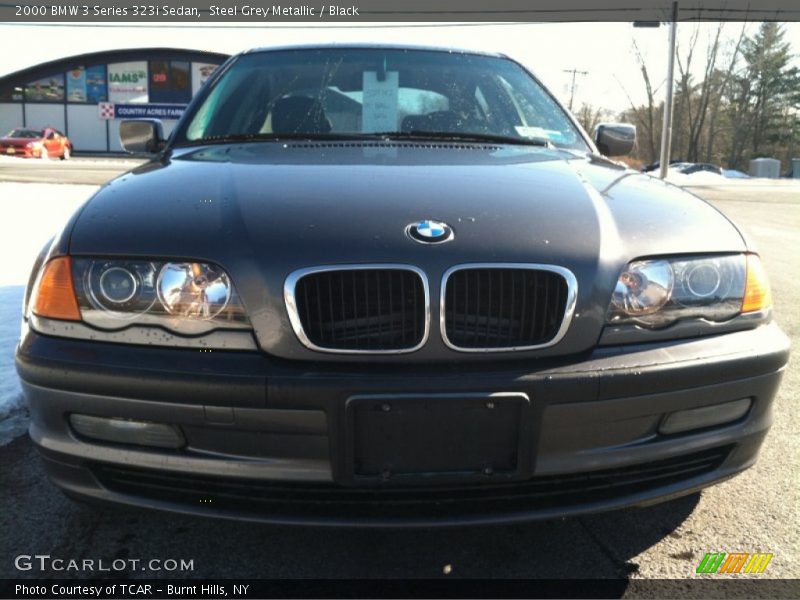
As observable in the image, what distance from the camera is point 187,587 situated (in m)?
1.92

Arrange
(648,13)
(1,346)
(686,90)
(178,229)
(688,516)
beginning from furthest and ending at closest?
(686,90) → (648,13) → (1,346) → (688,516) → (178,229)

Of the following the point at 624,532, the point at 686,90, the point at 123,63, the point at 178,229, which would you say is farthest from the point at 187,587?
the point at 686,90

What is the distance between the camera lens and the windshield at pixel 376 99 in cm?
293

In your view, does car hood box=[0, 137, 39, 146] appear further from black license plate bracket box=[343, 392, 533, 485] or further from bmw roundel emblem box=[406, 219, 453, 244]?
black license plate bracket box=[343, 392, 533, 485]

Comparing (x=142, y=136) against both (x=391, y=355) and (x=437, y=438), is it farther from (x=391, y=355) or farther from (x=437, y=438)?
(x=437, y=438)

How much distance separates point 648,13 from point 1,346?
970 inches

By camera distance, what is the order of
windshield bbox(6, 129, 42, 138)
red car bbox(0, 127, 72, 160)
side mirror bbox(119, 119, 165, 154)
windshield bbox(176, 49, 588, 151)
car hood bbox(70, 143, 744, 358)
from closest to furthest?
1. car hood bbox(70, 143, 744, 358)
2. windshield bbox(176, 49, 588, 151)
3. side mirror bbox(119, 119, 165, 154)
4. red car bbox(0, 127, 72, 160)
5. windshield bbox(6, 129, 42, 138)

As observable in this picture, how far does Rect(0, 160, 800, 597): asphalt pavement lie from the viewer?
201 centimetres

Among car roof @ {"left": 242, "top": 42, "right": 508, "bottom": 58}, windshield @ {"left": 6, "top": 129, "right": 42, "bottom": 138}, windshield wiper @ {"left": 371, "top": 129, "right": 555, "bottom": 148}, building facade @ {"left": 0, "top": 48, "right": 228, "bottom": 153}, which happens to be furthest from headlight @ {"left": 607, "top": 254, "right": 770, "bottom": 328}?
building facade @ {"left": 0, "top": 48, "right": 228, "bottom": 153}

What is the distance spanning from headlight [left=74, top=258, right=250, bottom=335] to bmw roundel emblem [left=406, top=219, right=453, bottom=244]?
472 mm

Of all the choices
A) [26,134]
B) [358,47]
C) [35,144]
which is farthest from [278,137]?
[26,134]

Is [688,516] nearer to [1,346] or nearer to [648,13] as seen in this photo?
[1,346]

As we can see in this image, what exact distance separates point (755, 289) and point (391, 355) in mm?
1101

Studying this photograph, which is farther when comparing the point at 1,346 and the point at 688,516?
the point at 1,346
